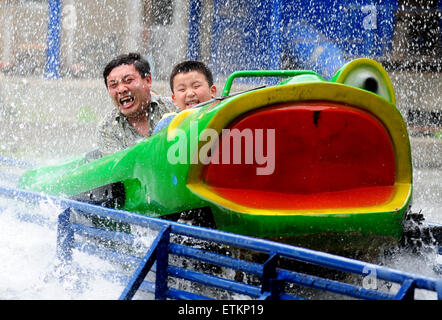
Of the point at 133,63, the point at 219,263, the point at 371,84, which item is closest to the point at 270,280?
the point at 219,263

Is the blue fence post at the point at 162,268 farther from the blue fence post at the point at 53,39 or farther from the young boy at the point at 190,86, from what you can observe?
the blue fence post at the point at 53,39

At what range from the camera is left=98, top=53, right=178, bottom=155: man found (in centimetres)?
378

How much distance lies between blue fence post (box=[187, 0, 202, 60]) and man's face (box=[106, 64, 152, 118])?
8.21m

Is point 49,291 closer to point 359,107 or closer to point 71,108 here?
point 359,107

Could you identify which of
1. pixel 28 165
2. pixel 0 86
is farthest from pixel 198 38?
pixel 28 165

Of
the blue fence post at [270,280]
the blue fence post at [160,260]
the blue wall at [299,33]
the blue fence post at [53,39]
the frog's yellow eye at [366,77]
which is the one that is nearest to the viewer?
the blue fence post at [270,280]

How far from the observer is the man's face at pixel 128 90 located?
151 inches

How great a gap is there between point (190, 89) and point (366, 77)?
137cm

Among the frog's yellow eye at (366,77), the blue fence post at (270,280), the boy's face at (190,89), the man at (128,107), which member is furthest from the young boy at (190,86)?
the blue fence post at (270,280)

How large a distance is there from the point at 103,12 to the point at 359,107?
1218 cm

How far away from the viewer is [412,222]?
2.81m

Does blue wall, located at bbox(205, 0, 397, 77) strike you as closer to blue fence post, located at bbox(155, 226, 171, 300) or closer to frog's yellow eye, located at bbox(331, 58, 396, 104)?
frog's yellow eye, located at bbox(331, 58, 396, 104)

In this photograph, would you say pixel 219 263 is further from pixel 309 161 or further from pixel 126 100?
pixel 126 100

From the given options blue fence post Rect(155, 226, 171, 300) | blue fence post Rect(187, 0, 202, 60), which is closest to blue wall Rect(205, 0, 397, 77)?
blue fence post Rect(187, 0, 202, 60)
